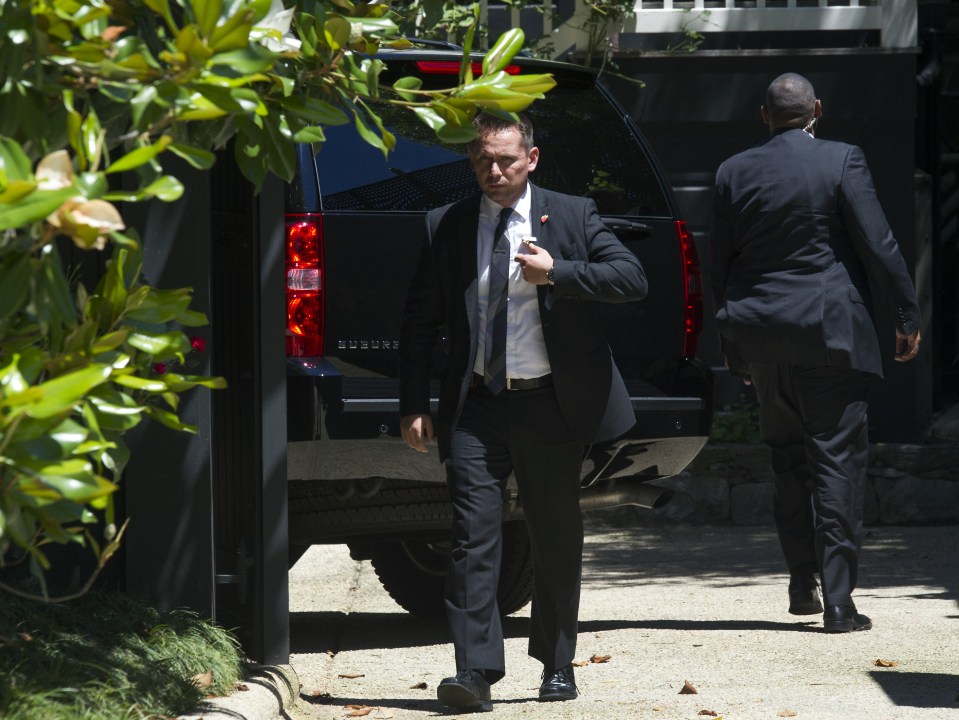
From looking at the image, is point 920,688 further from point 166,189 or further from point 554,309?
point 166,189

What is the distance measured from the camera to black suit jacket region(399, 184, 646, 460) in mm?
4906

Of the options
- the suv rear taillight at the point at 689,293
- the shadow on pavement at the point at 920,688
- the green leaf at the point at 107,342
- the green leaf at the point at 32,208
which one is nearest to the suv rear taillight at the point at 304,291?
the suv rear taillight at the point at 689,293

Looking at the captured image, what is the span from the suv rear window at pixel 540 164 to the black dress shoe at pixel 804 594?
1.57 m

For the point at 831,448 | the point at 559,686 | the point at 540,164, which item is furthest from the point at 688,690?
the point at 540,164

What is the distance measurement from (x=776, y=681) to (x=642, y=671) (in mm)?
495

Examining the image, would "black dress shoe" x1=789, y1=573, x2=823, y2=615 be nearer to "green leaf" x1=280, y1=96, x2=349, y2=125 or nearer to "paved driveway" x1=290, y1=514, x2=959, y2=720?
"paved driveway" x1=290, y1=514, x2=959, y2=720

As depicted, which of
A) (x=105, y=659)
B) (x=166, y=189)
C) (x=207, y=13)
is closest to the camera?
(x=207, y=13)

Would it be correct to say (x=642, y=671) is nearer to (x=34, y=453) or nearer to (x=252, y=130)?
(x=252, y=130)

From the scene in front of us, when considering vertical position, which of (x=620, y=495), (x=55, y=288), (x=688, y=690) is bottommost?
(x=688, y=690)

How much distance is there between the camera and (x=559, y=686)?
5.02 m

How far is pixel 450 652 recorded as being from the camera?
19.7 feet

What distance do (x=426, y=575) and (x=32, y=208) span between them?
4558 mm

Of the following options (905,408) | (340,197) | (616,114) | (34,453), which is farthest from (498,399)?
(905,408)

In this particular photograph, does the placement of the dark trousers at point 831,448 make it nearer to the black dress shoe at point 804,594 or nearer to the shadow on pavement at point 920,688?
the black dress shoe at point 804,594
